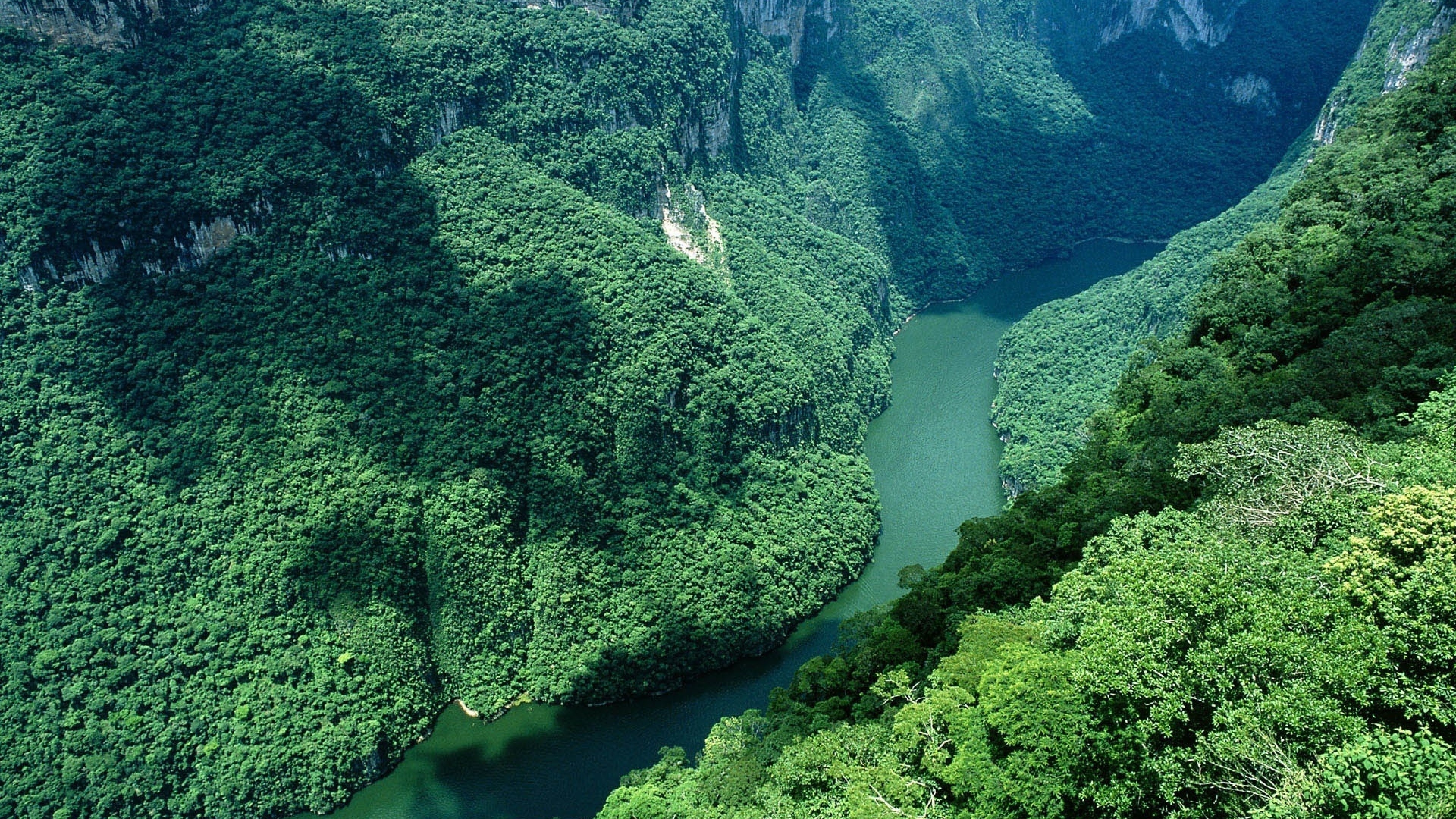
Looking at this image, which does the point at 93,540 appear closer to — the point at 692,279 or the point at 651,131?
the point at 692,279

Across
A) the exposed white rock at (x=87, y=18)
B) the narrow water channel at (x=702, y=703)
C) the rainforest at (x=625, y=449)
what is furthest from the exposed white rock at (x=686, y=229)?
the exposed white rock at (x=87, y=18)

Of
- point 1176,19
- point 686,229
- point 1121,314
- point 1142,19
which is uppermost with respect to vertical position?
point 1176,19

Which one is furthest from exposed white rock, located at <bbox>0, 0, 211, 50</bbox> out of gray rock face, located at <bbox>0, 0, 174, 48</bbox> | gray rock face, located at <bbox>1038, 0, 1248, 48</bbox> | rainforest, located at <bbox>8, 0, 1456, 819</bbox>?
gray rock face, located at <bbox>1038, 0, 1248, 48</bbox>

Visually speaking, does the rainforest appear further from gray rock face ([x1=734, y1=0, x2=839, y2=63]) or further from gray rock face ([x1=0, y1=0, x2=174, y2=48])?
gray rock face ([x1=734, y1=0, x2=839, y2=63])

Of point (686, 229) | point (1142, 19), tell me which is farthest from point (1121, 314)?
point (1142, 19)

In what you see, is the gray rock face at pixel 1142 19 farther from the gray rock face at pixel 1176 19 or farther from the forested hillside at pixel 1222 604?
the forested hillside at pixel 1222 604

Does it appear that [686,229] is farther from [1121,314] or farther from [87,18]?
[87,18]

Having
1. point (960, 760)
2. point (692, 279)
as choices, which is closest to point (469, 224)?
point (692, 279)
